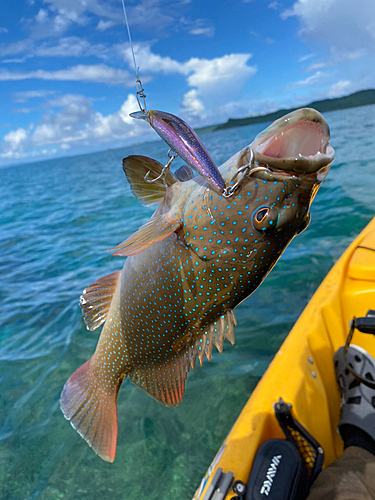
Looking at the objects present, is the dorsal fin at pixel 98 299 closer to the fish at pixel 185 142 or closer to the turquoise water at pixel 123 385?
the fish at pixel 185 142

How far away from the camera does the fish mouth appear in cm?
123

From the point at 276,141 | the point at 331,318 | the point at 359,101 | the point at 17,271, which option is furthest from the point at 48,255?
the point at 359,101

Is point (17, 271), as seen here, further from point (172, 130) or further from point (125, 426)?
point (172, 130)

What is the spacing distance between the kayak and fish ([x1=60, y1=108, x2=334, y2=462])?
51.3 inches

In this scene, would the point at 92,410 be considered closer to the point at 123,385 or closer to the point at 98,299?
the point at 98,299

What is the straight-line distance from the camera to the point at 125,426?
4.53 metres

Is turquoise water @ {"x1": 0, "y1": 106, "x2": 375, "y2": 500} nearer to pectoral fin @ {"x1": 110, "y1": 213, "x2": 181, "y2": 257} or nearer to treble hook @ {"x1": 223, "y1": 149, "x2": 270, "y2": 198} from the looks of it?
pectoral fin @ {"x1": 110, "y1": 213, "x2": 181, "y2": 257}

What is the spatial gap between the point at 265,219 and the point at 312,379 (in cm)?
298

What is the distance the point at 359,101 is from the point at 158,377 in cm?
12456

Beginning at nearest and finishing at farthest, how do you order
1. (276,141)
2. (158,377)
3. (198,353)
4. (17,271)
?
(276,141) → (198,353) → (158,377) → (17,271)

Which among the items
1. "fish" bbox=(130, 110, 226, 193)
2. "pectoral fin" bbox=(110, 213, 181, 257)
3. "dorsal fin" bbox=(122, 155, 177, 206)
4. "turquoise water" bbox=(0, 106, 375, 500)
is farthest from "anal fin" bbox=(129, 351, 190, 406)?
"turquoise water" bbox=(0, 106, 375, 500)

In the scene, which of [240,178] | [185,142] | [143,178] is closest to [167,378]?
[143,178]

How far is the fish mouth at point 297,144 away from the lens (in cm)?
123

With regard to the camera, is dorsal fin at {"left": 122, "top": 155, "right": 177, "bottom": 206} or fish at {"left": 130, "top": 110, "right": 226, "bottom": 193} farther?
dorsal fin at {"left": 122, "top": 155, "right": 177, "bottom": 206}
